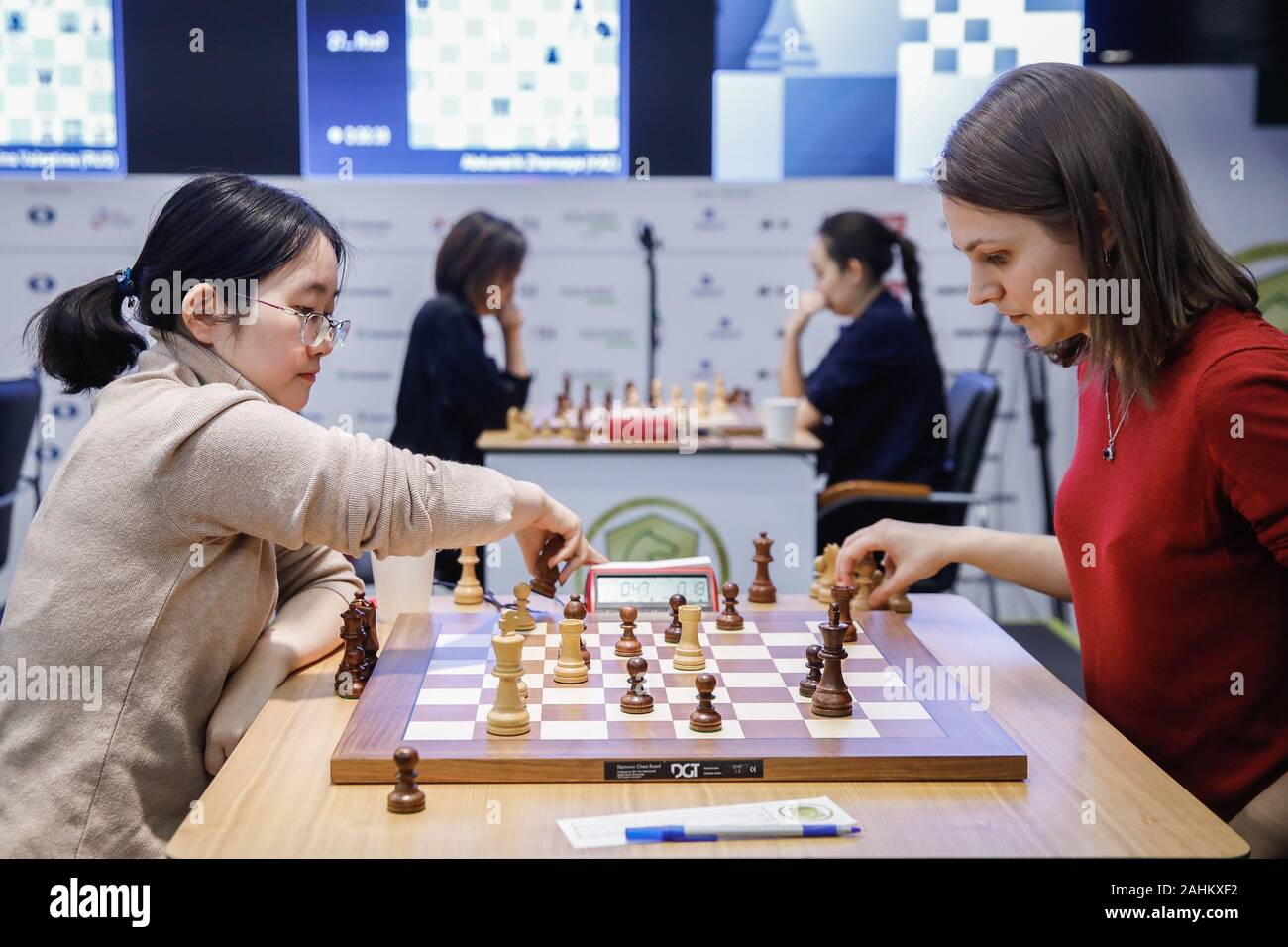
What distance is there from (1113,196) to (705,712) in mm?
800

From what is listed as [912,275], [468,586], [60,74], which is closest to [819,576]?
[468,586]

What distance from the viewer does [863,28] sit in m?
5.12

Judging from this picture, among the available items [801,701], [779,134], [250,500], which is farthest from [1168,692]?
[779,134]

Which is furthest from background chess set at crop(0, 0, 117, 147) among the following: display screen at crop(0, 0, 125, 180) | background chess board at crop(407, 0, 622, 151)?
background chess board at crop(407, 0, 622, 151)

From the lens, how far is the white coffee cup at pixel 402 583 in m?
2.00

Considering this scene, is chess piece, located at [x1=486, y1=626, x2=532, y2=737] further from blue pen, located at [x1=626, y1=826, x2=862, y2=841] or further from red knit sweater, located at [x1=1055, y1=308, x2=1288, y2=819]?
red knit sweater, located at [x1=1055, y1=308, x2=1288, y2=819]

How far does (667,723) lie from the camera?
1453mm

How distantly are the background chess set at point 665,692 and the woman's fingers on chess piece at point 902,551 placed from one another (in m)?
0.17

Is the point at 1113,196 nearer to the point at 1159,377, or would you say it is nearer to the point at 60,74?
the point at 1159,377

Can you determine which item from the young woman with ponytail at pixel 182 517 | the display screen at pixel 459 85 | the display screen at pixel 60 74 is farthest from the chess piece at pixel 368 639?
the display screen at pixel 60 74

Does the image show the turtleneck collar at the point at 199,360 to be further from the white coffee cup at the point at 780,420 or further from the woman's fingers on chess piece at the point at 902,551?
the white coffee cup at the point at 780,420
